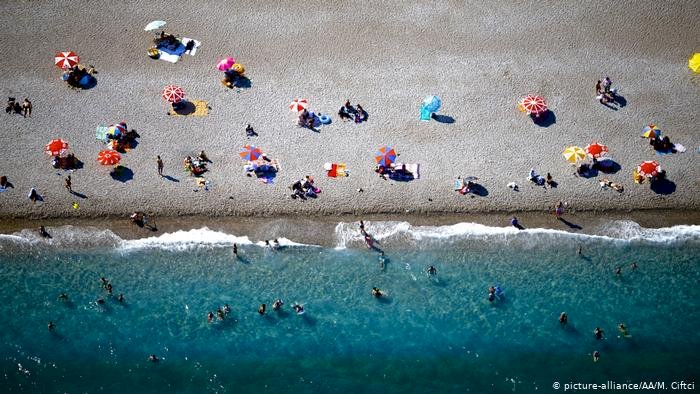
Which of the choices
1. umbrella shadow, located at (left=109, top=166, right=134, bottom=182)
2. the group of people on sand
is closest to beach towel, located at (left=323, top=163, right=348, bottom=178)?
the group of people on sand

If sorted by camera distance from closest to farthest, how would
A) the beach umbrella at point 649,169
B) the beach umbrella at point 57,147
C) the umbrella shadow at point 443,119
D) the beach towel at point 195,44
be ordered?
the beach umbrella at point 649,169, the beach umbrella at point 57,147, the umbrella shadow at point 443,119, the beach towel at point 195,44

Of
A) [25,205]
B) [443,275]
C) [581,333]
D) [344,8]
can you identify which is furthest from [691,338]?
[25,205]

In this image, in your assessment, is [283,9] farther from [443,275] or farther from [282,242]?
[443,275]

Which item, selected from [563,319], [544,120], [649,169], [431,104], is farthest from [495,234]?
[649,169]

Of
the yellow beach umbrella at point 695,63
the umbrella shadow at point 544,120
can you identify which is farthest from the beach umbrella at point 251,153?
the yellow beach umbrella at point 695,63

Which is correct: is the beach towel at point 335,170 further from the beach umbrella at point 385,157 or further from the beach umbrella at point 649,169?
the beach umbrella at point 649,169

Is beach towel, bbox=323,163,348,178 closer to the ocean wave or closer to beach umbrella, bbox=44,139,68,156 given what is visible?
the ocean wave

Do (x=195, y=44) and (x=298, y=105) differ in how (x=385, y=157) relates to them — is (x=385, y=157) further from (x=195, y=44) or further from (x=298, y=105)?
(x=195, y=44)
